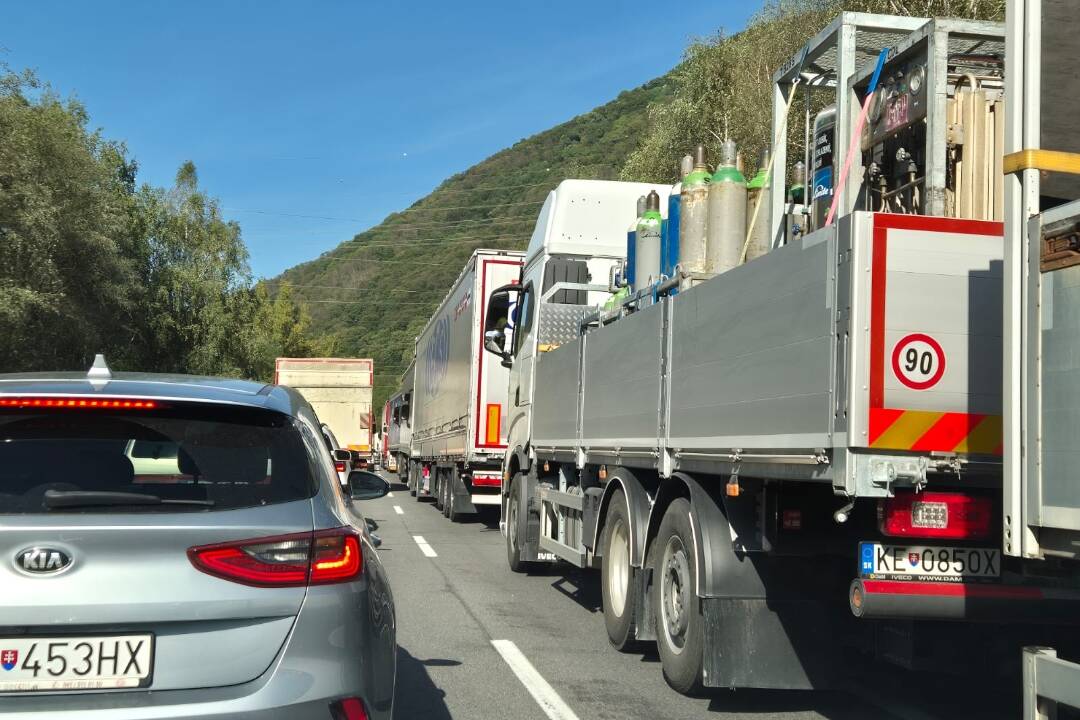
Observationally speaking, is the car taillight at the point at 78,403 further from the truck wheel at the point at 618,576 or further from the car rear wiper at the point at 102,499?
the truck wheel at the point at 618,576

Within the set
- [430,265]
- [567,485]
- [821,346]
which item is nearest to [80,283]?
[567,485]

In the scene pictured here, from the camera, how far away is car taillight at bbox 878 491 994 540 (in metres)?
4.34

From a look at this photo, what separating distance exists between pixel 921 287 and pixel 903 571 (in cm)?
114

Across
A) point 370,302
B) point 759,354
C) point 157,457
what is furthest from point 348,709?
point 370,302

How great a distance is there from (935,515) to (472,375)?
40.3 feet

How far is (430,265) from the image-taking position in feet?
327

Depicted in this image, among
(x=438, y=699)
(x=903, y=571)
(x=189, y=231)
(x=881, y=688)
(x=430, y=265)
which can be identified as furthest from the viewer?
(x=430, y=265)

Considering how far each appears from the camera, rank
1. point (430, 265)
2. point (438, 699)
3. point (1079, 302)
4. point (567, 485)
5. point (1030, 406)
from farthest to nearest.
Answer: point (430, 265) < point (567, 485) < point (438, 699) < point (1030, 406) < point (1079, 302)

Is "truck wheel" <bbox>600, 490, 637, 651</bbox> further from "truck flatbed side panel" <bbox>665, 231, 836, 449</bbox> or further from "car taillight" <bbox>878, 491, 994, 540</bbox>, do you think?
"car taillight" <bbox>878, 491, 994, 540</bbox>

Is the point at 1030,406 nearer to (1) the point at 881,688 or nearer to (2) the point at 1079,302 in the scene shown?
(2) the point at 1079,302

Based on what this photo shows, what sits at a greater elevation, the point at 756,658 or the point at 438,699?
the point at 756,658

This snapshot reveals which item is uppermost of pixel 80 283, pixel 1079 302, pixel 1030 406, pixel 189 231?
pixel 189 231

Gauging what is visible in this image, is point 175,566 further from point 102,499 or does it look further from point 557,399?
point 557,399

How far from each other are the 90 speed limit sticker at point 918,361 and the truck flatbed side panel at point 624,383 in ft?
7.53
